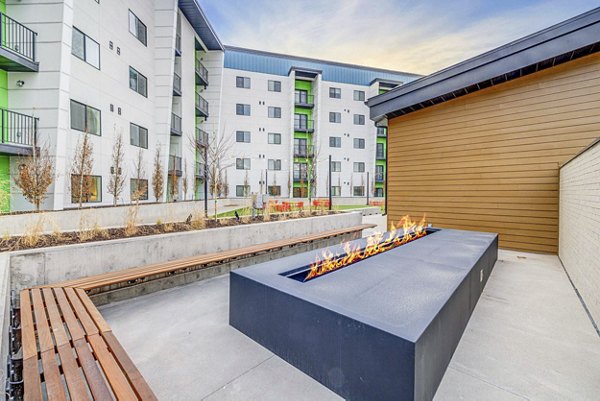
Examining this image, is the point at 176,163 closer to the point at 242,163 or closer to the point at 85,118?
the point at 85,118

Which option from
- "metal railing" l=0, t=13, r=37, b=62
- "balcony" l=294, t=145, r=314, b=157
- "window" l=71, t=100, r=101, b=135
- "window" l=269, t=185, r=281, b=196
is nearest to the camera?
"metal railing" l=0, t=13, r=37, b=62

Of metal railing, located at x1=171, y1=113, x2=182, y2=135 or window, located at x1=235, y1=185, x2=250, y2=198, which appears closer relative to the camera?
metal railing, located at x1=171, y1=113, x2=182, y2=135

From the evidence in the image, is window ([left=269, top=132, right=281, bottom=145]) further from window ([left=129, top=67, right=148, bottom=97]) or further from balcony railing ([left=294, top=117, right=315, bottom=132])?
window ([left=129, top=67, right=148, bottom=97])

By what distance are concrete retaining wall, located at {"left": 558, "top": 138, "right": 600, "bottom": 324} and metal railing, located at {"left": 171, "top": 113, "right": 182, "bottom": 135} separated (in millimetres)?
17585

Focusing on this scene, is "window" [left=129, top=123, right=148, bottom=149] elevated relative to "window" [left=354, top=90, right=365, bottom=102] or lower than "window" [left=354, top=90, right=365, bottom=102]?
lower

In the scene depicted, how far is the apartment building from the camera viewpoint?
863 centimetres

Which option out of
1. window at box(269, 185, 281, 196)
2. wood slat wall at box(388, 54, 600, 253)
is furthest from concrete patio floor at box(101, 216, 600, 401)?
window at box(269, 185, 281, 196)

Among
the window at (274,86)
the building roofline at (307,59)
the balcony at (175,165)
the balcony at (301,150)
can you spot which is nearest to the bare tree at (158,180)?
the balcony at (175,165)

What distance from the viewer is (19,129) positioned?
332 inches

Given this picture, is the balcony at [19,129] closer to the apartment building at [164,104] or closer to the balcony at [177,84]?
the apartment building at [164,104]

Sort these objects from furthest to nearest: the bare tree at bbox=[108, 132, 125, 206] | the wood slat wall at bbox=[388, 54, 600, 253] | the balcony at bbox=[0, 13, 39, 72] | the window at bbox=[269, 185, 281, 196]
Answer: the window at bbox=[269, 185, 281, 196] < the bare tree at bbox=[108, 132, 125, 206] < the balcony at bbox=[0, 13, 39, 72] < the wood slat wall at bbox=[388, 54, 600, 253]

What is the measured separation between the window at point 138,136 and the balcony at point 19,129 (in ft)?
14.8

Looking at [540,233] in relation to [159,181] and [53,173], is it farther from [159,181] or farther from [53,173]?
[159,181]

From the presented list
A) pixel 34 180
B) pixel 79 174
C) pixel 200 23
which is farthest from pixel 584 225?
pixel 200 23
